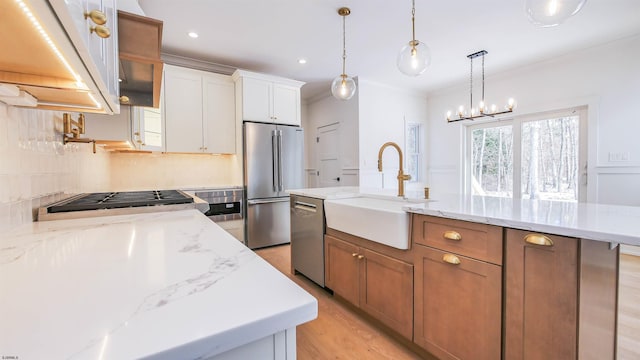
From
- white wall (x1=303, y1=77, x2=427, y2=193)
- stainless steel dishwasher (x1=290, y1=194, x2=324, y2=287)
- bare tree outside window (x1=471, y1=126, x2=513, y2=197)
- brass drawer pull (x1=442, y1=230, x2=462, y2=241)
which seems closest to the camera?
brass drawer pull (x1=442, y1=230, x2=462, y2=241)

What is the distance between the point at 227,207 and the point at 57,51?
124 inches

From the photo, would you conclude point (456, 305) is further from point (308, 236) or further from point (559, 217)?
point (308, 236)

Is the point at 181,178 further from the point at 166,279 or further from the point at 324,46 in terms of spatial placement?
the point at 166,279

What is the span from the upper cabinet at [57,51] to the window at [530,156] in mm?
5121

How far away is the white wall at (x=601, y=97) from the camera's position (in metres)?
3.31

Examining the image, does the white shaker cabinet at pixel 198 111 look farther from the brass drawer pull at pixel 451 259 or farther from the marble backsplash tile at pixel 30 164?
the brass drawer pull at pixel 451 259

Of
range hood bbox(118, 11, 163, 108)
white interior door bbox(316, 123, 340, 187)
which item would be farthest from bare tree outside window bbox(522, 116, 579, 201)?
range hood bbox(118, 11, 163, 108)

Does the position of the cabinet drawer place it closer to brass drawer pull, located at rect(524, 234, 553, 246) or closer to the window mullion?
brass drawer pull, located at rect(524, 234, 553, 246)

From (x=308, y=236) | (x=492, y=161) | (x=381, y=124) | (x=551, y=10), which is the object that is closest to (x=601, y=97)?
(x=492, y=161)

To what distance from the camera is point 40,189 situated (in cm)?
119

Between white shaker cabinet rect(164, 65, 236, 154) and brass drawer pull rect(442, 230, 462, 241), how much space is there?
10.3 ft

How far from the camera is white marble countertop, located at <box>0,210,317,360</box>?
353mm

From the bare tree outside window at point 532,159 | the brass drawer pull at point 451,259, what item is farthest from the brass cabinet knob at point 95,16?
the bare tree outside window at point 532,159

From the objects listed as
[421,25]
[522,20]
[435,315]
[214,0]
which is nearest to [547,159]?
[522,20]
